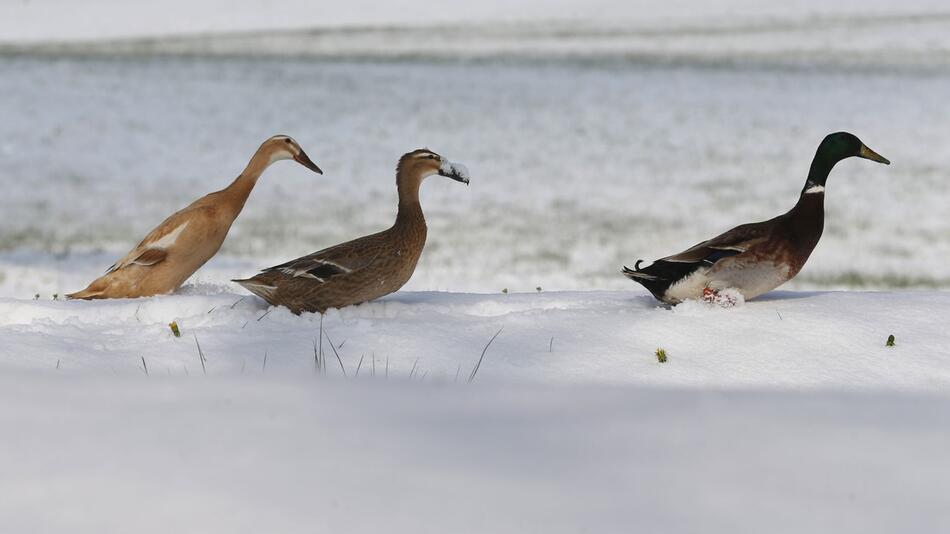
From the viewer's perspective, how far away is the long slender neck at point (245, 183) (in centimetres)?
656

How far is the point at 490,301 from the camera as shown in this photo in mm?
6461

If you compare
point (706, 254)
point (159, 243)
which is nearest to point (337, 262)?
point (159, 243)

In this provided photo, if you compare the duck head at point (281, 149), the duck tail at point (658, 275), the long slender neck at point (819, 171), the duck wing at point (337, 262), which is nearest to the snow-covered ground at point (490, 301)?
the duck tail at point (658, 275)

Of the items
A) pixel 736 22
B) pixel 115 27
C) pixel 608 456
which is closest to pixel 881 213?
pixel 608 456

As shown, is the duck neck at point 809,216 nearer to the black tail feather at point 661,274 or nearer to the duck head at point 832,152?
the duck head at point 832,152

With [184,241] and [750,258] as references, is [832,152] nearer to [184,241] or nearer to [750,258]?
[750,258]

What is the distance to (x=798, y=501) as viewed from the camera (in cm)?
304

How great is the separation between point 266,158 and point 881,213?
8.98m

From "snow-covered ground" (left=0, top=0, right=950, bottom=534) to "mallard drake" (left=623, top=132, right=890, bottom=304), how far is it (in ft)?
0.51

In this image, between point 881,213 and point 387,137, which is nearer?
point 881,213

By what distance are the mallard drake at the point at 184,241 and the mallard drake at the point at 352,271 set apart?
644 millimetres

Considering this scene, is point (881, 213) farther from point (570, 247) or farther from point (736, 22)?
point (736, 22)

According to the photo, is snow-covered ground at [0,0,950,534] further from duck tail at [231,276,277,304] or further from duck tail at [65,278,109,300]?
duck tail at [65,278,109,300]

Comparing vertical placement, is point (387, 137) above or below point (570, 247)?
above
